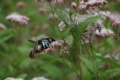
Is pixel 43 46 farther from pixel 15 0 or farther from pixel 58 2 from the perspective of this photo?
pixel 15 0

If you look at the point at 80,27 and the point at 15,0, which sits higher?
the point at 15,0

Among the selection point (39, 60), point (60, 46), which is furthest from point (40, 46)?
point (39, 60)

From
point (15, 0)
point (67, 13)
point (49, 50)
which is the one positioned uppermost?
point (15, 0)

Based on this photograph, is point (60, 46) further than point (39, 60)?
No

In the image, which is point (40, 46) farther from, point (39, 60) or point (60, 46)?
point (39, 60)

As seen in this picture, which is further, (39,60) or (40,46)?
(39,60)

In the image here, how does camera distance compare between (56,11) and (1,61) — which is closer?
(56,11)

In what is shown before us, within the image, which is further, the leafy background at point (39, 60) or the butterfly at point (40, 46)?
the leafy background at point (39, 60)

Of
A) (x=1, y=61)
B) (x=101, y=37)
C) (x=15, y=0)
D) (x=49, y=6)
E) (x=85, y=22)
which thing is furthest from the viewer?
(x=15, y=0)

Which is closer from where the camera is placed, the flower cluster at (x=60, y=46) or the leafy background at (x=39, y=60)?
the flower cluster at (x=60, y=46)

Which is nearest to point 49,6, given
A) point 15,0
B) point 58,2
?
point 58,2

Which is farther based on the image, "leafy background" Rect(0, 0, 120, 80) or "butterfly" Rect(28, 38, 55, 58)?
"leafy background" Rect(0, 0, 120, 80)
